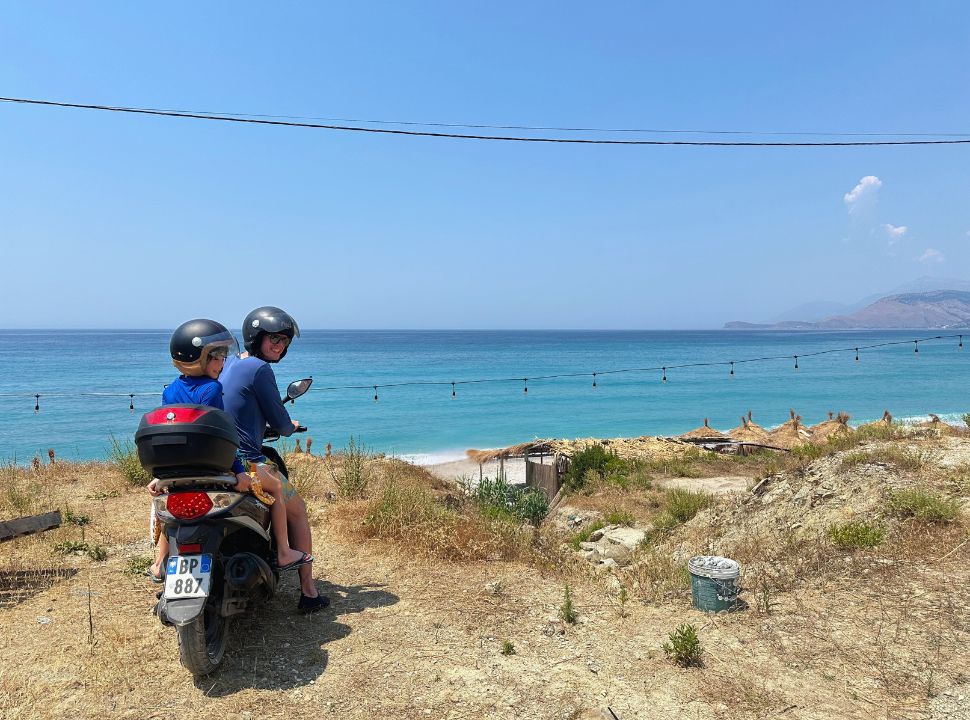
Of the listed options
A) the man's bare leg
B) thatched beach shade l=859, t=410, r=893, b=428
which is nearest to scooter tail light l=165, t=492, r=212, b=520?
the man's bare leg

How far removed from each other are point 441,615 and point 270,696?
1.44 m

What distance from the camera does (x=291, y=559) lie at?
427cm

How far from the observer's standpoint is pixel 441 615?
4.48 meters

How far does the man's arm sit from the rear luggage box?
77 cm

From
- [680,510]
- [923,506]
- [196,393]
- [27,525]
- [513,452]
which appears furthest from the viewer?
[513,452]

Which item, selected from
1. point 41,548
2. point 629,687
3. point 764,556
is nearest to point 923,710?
point 629,687

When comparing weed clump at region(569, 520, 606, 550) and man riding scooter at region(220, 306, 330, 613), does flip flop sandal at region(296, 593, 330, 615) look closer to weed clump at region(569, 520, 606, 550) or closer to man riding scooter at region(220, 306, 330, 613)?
man riding scooter at region(220, 306, 330, 613)

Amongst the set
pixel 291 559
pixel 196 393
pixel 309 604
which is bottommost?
pixel 309 604

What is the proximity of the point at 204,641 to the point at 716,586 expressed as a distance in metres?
3.73

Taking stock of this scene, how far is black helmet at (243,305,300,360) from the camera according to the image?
14.2 ft

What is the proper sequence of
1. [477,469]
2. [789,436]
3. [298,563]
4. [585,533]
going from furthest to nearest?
[477,469] → [789,436] → [585,533] → [298,563]

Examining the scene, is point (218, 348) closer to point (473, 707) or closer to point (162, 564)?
point (162, 564)

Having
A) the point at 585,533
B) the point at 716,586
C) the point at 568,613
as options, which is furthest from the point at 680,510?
the point at 568,613

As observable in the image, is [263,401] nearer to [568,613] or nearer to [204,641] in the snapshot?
[204,641]
